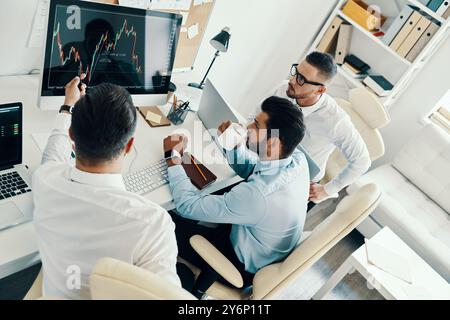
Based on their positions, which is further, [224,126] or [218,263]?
[224,126]

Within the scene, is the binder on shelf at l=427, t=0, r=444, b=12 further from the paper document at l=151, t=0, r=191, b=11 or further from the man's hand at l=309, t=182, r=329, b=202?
→ the paper document at l=151, t=0, r=191, b=11

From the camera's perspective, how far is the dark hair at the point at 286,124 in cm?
150

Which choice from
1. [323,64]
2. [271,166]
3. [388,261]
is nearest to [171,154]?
[271,166]

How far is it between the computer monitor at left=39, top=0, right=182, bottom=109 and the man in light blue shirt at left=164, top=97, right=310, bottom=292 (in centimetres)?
36

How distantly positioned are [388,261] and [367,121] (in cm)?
93

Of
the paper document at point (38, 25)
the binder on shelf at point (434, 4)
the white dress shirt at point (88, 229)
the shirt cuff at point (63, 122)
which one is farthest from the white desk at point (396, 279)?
the paper document at point (38, 25)

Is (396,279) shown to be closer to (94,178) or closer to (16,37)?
(94,178)

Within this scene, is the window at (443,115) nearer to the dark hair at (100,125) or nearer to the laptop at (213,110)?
the laptop at (213,110)

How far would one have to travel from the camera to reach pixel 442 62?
2.98 meters

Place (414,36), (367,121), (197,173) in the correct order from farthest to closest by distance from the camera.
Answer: (414,36) → (367,121) → (197,173)

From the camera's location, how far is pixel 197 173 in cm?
167

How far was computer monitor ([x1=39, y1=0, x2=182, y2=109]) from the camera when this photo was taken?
1.34 metres

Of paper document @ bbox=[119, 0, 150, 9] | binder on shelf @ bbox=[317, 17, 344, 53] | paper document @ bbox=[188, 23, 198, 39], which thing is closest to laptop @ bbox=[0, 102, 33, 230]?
paper document @ bbox=[119, 0, 150, 9]
